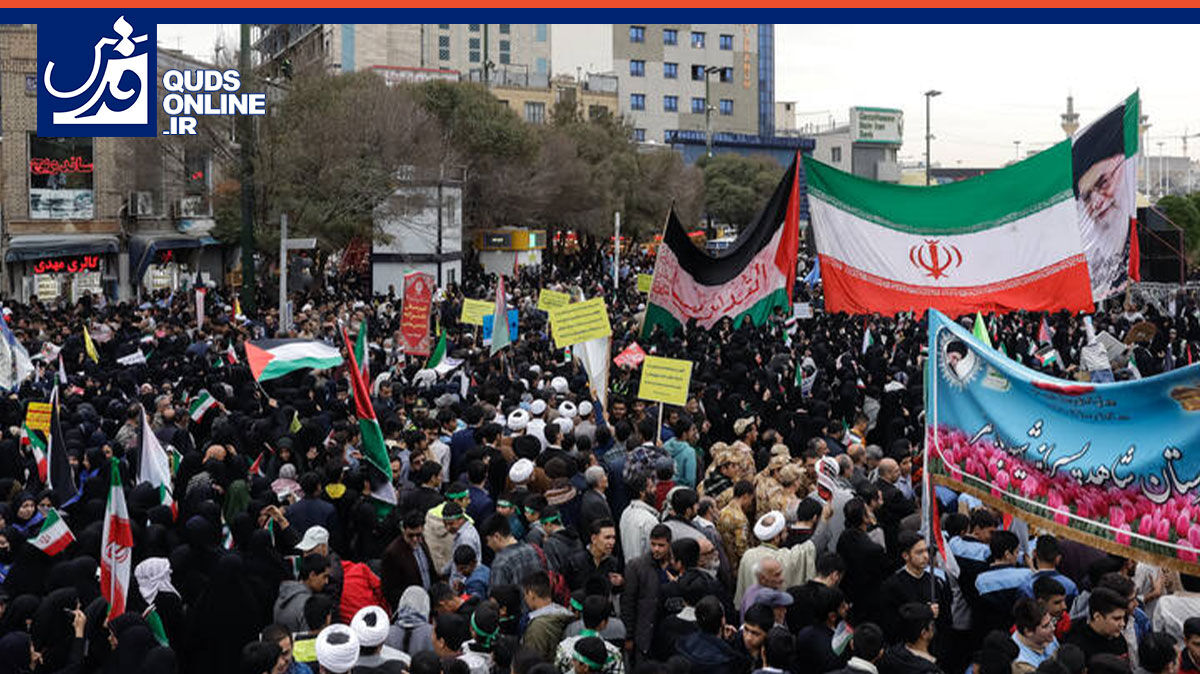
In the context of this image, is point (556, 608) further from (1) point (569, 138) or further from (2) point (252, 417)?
(1) point (569, 138)

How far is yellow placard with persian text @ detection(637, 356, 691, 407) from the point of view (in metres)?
11.0

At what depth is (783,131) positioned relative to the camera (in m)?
110

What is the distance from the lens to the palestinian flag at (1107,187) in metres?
14.6

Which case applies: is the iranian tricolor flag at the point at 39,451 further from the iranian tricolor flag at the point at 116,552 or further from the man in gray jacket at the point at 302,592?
the man in gray jacket at the point at 302,592

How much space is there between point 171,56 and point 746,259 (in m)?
32.8

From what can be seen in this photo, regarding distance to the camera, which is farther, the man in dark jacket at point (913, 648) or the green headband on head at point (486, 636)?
the green headband on head at point (486, 636)

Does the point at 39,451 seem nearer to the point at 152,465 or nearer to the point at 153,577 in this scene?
the point at 152,465

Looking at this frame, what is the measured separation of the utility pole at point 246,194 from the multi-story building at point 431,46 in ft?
146

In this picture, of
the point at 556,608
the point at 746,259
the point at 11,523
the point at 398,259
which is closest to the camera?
the point at 556,608

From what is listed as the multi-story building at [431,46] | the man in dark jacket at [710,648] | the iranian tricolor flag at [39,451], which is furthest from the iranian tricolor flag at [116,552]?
the multi-story building at [431,46]

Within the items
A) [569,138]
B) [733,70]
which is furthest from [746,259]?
[733,70]

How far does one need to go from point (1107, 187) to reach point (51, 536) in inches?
481

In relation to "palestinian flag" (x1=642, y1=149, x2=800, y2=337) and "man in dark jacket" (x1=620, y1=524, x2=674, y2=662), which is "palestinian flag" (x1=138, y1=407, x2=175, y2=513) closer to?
"man in dark jacket" (x1=620, y1=524, x2=674, y2=662)

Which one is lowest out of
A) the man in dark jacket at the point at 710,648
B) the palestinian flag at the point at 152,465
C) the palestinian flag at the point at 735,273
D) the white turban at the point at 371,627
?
the man in dark jacket at the point at 710,648
